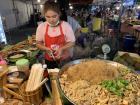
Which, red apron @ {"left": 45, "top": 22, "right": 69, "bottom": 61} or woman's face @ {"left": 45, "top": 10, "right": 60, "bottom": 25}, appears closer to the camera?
woman's face @ {"left": 45, "top": 10, "right": 60, "bottom": 25}

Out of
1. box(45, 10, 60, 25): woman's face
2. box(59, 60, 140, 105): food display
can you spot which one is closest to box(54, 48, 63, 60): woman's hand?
box(45, 10, 60, 25): woman's face

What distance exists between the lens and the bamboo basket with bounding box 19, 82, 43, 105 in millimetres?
1565

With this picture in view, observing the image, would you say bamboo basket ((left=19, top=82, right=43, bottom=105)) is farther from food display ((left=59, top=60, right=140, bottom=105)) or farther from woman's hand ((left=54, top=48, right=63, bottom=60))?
woman's hand ((left=54, top=48, right=63, bottom=60))

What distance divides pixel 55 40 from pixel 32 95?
41.2 inches

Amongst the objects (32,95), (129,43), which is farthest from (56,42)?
(129,43)

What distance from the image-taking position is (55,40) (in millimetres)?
2453

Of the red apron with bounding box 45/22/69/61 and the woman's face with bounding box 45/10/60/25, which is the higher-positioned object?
the woman's face with bounding box 45/10/60/25

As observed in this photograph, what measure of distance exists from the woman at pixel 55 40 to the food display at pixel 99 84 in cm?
64

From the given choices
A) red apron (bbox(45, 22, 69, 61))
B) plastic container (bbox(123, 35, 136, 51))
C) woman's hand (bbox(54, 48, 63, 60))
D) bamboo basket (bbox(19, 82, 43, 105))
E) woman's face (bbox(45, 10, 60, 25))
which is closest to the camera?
bamboo basket (bbox(19, 82, 43, 105))

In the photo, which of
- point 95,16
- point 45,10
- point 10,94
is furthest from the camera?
point 95,16

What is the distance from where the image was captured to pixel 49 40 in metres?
2.46

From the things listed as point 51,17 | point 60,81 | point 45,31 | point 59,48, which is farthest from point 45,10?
point 60,81

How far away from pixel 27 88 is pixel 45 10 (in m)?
1.02

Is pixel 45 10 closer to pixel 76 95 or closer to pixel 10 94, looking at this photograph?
pixel 10 94
